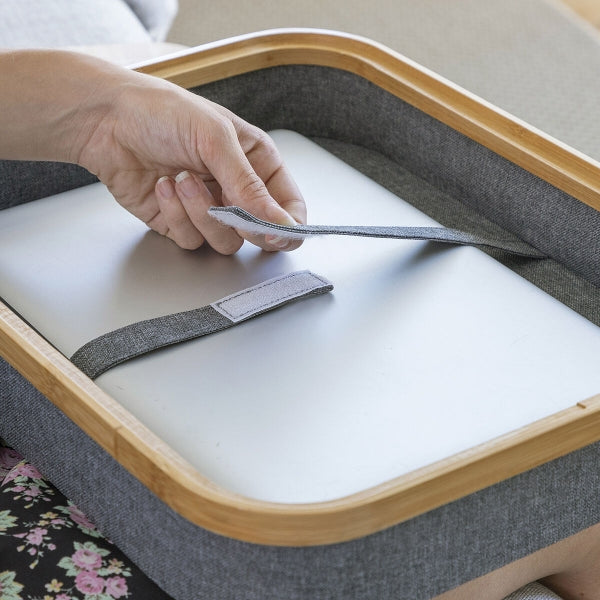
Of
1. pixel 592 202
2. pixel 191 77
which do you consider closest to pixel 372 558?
pixel 592 202

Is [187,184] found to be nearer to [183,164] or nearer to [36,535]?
[183,164]

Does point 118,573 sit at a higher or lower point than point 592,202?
lower

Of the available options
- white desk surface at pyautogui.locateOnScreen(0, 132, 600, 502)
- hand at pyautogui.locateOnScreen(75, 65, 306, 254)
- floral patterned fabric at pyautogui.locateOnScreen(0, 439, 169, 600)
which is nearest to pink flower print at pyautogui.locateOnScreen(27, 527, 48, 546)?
floral patterned fabric at pyautogui.locateOnScreen(0, 439, 169, 600)

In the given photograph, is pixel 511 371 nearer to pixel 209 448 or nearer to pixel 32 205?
pixel 209 448

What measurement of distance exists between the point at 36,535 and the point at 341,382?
22 cm

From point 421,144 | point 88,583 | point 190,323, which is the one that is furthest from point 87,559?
point 421,144

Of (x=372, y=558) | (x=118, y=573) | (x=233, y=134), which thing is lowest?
(x=118, y=573)

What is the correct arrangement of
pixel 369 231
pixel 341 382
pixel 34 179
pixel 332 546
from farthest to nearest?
pixel 34 179 → pixel 369 231 → pixel 341 382 → pixel 332 546

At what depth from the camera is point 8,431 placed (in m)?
0.74

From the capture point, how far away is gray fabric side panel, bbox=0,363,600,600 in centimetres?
55

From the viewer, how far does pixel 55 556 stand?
0.67 m

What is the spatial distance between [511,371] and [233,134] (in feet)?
0.86

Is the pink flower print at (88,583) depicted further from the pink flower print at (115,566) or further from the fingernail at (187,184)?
the fingernail at (187,184)

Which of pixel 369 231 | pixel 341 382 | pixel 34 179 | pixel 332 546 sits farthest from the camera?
pixel 34 179
